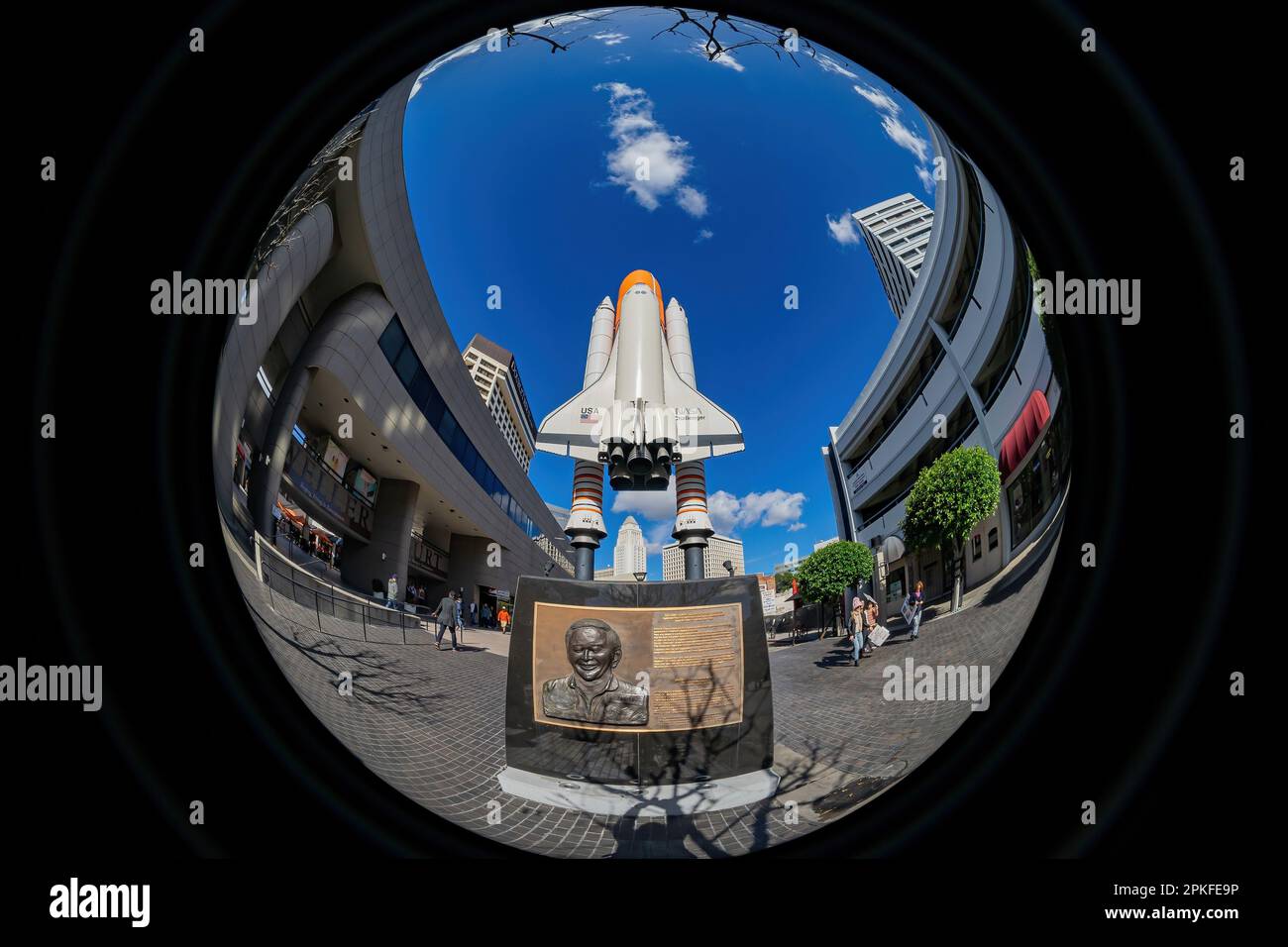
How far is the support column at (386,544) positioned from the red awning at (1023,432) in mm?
2467


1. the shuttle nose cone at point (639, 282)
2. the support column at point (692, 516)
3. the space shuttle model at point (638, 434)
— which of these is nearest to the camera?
the support column at point (692, 516)

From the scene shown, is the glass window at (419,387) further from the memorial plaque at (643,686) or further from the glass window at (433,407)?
the memorial plaque at (643,686)

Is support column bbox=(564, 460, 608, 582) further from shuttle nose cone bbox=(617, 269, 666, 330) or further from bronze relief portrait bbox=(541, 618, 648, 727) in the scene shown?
shuttle nose cone bbox=(617, 269, 666, 330)

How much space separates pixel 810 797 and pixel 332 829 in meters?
1.97

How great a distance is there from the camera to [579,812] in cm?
155

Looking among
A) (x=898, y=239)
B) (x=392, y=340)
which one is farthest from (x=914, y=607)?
(x=392, y=340)

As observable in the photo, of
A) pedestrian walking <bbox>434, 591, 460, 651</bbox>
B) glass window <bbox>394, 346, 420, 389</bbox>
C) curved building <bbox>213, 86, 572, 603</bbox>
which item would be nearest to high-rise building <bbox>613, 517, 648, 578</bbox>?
curved building <bbox>213, 86, 572, 603</bbox>

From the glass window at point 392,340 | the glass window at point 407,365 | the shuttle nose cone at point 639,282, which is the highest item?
the shuttle nose cone at point 639,282

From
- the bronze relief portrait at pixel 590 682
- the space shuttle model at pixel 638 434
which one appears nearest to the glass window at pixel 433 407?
the space shuttle model at pixel 638 434

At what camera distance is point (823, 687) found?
62.8 inches

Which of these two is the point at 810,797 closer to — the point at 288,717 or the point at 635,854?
the point at 635,854

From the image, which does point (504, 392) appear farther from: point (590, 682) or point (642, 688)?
point (642, 688)

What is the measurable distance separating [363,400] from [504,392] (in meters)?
0.62

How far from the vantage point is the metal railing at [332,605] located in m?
1.57
